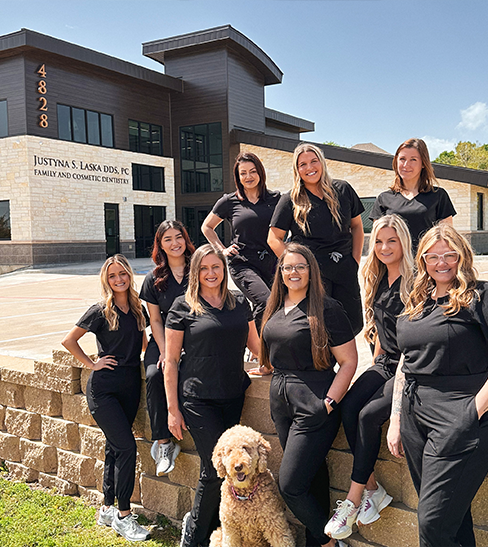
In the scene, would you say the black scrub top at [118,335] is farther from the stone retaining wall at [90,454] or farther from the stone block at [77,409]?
the stone block at [77,409]

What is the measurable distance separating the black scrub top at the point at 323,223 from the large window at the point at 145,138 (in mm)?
22417

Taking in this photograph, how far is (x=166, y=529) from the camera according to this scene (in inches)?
177

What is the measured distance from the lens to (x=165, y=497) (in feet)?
15.0

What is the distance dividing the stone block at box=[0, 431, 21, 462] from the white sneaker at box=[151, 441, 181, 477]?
7.83 feet

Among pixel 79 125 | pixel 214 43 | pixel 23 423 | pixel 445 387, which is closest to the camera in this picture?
pixel 445 387

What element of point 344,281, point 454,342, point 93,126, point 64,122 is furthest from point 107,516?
point 93,126

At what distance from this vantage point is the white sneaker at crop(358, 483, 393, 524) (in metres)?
3.18

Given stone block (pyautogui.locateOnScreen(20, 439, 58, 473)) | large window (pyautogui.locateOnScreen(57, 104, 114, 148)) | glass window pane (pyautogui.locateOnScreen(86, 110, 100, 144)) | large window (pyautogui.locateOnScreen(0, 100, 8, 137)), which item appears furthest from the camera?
glass window pane (pyautogui.locateOnScreen(86, 110, 100, 144))

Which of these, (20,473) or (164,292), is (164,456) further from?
(20,473)

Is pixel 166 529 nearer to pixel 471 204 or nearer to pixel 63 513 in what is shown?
pixel 63 513

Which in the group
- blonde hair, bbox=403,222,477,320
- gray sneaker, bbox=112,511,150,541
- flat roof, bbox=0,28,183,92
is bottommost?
gray sneaker, bbox=112,511,150,541

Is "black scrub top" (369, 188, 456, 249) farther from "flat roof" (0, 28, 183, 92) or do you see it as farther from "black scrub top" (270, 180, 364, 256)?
"flat roof" (0, 28, 183, 92)

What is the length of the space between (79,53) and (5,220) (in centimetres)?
728

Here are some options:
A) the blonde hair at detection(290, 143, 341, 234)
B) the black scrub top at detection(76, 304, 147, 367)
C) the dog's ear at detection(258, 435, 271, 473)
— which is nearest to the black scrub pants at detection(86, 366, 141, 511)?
the black scrub top at detection(76, 304, 147, 367)
